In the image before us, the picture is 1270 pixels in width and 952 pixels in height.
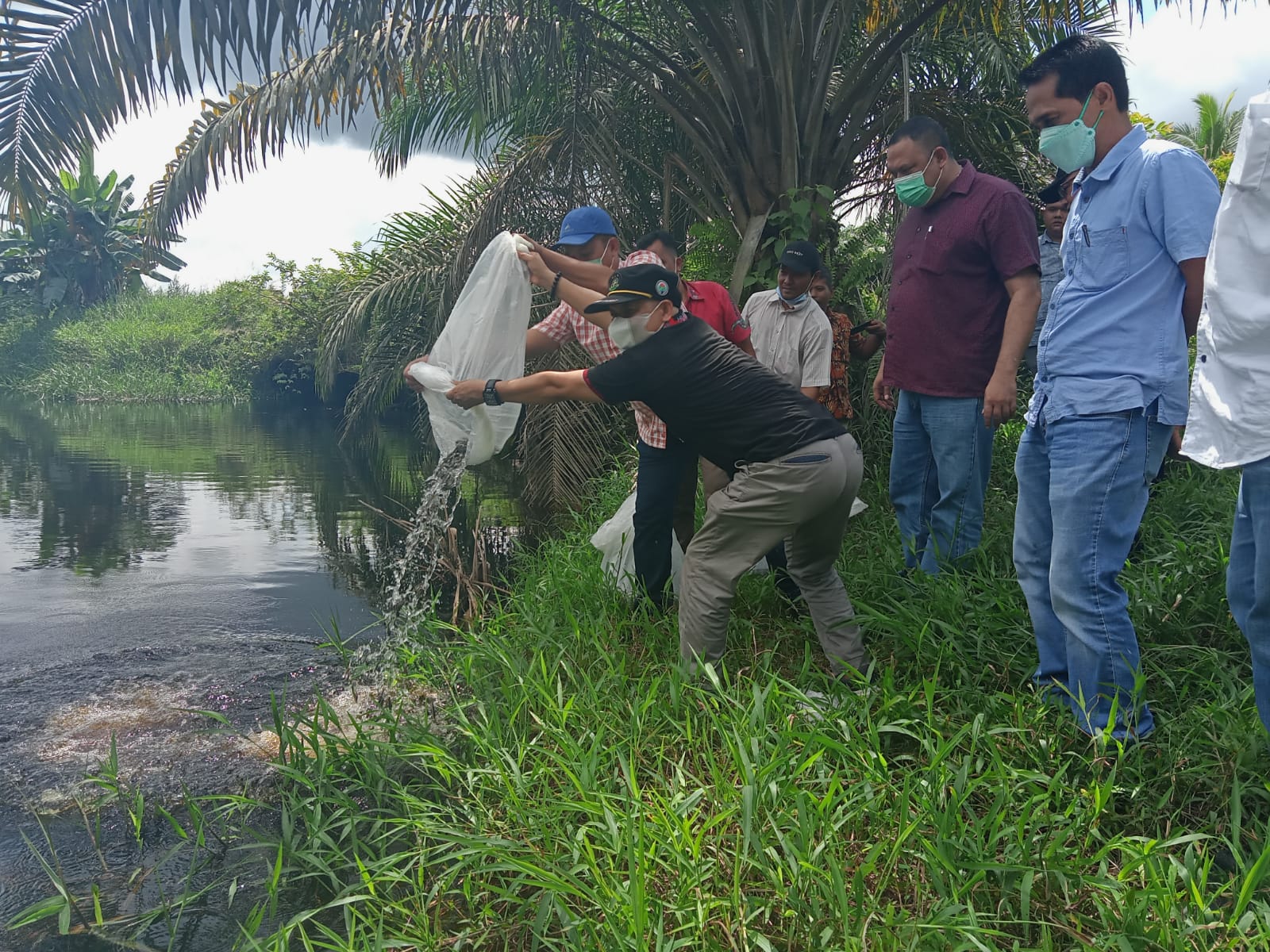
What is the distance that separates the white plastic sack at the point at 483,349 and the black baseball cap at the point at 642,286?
965 millimetres

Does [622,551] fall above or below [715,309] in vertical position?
below

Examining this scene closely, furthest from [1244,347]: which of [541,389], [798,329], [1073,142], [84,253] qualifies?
[84,253]

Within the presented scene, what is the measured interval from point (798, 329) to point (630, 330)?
156 centimetres

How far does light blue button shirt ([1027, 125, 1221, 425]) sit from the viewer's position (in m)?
2.44

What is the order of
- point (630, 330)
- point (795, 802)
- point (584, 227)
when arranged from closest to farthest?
point (795, 802) → point (630, 330) → point (584, 227)

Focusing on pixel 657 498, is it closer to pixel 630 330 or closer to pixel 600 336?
pixel 600 336

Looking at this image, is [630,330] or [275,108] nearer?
[630,330]

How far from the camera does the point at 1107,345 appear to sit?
251cm

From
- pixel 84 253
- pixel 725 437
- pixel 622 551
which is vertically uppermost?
pixel 84 253

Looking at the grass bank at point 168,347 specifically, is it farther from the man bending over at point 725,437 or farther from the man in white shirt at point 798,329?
the man bending over at point 725,437

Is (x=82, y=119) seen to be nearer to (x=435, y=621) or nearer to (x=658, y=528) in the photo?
(x=435, y=621)

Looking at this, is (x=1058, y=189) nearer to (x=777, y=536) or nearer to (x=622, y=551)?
(x=777, y=536)

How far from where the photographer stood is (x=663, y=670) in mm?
3600

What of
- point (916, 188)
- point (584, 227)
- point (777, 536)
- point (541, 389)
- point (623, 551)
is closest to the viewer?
point (777, 536)
